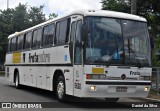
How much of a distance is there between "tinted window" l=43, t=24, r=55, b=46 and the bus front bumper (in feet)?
13.4

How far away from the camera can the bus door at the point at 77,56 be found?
40.3ft

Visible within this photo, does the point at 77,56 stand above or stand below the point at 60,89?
above

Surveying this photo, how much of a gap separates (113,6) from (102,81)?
1837 cm

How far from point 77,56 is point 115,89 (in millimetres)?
1647

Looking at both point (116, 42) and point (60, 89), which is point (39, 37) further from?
point (116, 42)

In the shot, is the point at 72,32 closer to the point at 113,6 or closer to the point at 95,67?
the point at 95,67

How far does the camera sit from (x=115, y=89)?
1219 cm

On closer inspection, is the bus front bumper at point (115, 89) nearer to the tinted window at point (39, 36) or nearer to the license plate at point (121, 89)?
the license plate at point (121, 89)

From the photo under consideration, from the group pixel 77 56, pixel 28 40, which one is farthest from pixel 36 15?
pixel 77 56

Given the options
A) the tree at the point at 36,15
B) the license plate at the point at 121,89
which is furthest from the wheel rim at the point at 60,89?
the tree at the point at 36,15

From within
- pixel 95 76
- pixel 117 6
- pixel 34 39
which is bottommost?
pixel 95 76

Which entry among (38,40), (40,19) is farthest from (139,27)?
(40,19)

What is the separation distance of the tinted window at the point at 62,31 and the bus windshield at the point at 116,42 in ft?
5.55

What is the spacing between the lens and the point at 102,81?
11961 millimetres
